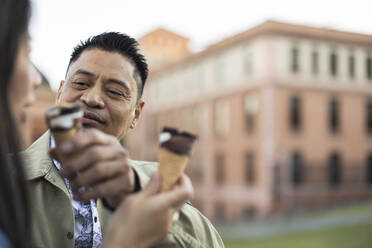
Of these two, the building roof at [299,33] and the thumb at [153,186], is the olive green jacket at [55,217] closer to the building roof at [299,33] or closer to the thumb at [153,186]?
the thumb at [153,186]

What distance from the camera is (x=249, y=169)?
85.5ft

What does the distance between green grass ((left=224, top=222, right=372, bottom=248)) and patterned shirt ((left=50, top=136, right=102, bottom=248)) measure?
15793 mm

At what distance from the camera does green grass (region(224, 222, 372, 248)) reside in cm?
1671

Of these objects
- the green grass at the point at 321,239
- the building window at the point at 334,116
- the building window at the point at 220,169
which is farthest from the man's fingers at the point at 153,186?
the building window at the point at 220,169

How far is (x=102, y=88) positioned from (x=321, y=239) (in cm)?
1770

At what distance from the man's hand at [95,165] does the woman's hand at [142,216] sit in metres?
0.05

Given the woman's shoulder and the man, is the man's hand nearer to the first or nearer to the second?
the man

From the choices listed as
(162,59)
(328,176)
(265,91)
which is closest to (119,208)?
(265,91)

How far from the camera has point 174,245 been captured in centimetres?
124

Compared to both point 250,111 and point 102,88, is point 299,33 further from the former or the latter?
point 102,88

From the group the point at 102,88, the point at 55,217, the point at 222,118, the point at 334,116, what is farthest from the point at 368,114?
the point at 55,217

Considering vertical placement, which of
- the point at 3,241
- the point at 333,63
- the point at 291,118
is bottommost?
the point at 3,241

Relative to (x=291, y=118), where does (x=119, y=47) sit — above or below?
below

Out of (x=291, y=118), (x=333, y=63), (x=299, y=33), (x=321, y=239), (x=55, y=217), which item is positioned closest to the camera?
(x=55, y=217)
